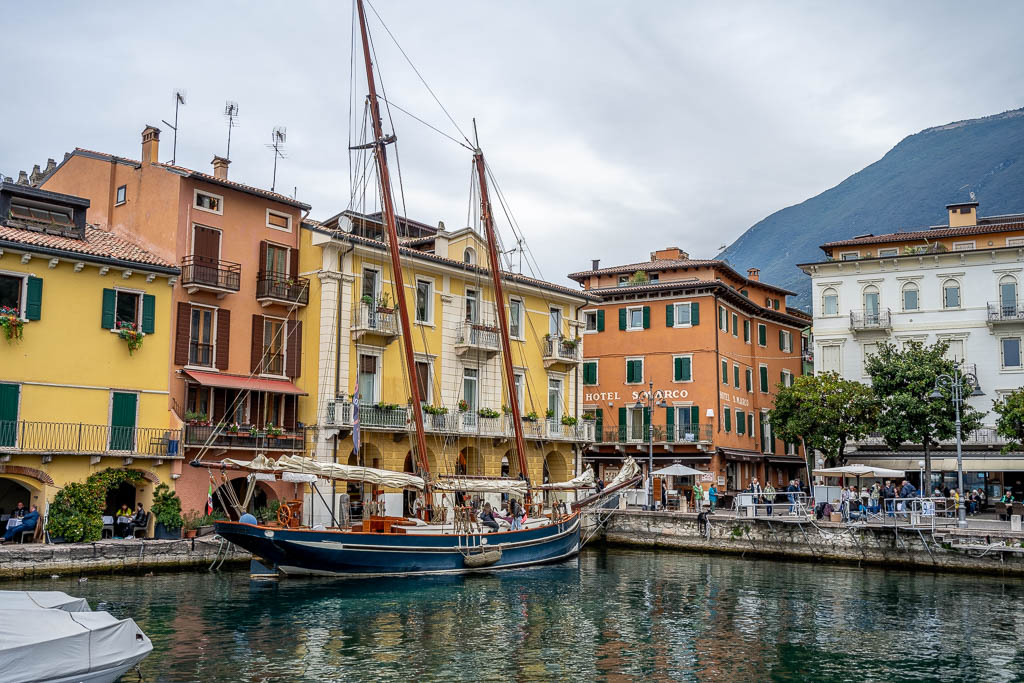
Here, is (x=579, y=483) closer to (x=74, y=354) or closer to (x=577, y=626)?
(x=577, y=626)

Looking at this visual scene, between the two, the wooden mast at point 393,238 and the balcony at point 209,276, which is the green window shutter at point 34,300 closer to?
the balcony at point 209,276

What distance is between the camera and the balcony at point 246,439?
32.0 meters

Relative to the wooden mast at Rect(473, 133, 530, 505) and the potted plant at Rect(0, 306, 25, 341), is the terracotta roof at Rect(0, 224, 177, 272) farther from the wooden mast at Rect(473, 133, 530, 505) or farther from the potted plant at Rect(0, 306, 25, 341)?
the wooden mast at Rect(473, 133, 530, 505)

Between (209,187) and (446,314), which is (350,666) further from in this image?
(446,314)

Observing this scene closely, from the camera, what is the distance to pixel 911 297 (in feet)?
161

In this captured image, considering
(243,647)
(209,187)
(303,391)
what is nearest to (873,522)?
(303,391)

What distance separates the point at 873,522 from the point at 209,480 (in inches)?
917

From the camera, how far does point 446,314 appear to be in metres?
40.9

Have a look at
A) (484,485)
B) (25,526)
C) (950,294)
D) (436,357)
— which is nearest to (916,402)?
(950,294)

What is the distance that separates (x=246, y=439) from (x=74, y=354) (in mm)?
6362

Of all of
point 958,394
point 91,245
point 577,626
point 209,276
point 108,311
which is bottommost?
point 577,626

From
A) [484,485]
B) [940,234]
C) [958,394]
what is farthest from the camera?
[940,234]

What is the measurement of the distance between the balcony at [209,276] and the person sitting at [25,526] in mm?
9152

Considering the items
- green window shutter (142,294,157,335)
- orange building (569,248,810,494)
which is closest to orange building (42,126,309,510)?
green window shutter (142,294,157,335)
